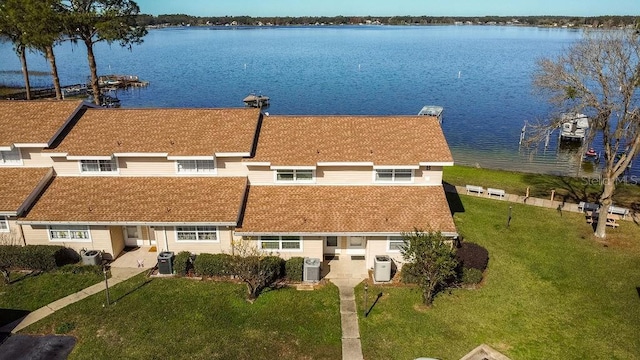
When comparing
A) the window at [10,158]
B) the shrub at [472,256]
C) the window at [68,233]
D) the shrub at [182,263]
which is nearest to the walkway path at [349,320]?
the shrub at [472,256]

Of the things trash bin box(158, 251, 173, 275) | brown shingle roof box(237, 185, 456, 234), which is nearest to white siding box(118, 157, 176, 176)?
brown shingle roof box(237, 185, 456, 234)

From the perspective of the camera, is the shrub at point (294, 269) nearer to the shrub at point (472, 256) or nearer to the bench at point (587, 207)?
the shrub at point (472, 256)

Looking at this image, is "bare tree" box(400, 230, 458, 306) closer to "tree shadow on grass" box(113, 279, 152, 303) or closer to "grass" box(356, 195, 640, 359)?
"grass" box(356, 195, 640, 359)

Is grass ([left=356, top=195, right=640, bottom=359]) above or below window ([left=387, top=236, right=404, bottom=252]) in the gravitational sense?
below

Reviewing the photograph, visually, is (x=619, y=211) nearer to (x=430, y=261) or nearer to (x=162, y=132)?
(x=430, y=261)

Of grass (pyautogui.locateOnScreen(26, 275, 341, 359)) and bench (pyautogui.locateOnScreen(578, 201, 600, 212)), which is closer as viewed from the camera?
grass (pyautogui.locateOnScreen(26, 275, 341, 359))

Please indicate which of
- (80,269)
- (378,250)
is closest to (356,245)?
(378,250)
